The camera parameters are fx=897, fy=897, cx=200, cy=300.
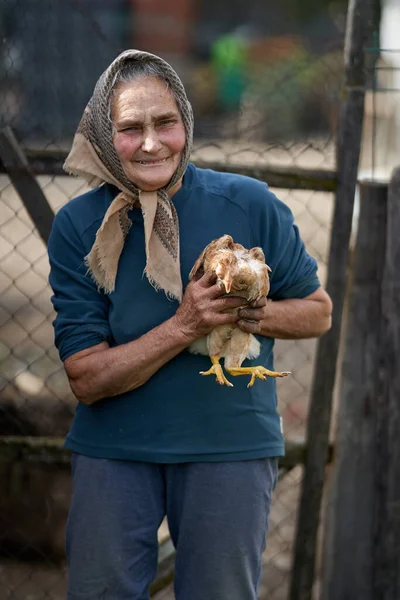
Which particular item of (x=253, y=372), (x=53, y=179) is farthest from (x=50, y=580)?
(x=253, y=372)

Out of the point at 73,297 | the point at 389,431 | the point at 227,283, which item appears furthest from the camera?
the point at 389,431

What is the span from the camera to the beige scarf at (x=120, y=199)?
2268 millimetres

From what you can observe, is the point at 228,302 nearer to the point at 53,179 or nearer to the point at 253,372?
the point at 253,372

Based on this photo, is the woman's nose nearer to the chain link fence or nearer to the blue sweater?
the blue sweater

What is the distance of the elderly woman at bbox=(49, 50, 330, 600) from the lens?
7.50 ft

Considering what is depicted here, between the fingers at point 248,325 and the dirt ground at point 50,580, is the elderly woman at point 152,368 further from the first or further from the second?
the dirt ground at point 50,580

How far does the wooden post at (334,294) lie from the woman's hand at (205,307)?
1.00 metres

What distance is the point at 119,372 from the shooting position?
2295mm

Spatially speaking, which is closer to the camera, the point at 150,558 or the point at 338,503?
the point at 150,558

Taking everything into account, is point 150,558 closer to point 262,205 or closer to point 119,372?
point 119,372

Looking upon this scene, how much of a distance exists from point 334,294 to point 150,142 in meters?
1.12

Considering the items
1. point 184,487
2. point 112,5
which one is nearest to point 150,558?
point 184,487

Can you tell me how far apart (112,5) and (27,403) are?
16.4 meters

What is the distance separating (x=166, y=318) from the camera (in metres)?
2.36
